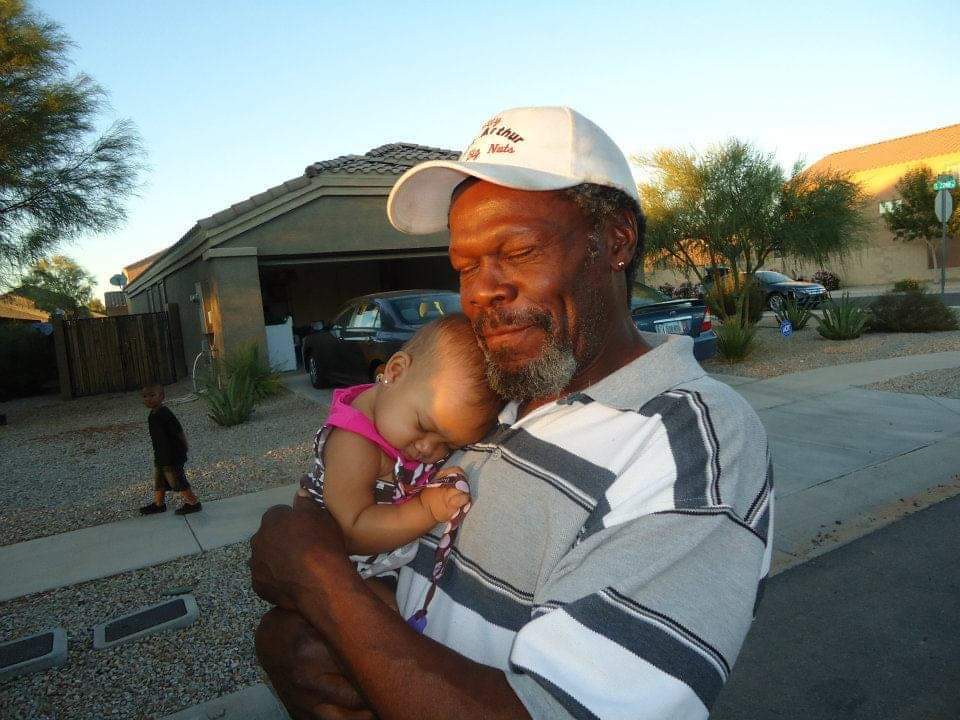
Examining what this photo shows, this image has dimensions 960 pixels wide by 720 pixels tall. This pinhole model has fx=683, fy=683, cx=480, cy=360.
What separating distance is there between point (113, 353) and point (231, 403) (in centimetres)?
757

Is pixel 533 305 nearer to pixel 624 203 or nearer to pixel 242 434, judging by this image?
pixel 624 203

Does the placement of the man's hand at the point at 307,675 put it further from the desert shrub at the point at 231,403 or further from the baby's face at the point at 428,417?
the desert shrub at the point at 231,403

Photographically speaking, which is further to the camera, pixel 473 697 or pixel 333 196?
pixel 333 196

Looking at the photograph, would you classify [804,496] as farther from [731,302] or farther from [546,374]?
[731,302]

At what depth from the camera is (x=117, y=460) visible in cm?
816

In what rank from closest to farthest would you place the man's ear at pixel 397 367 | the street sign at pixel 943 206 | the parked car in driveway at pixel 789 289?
the man's ear at pixel 397 367
the street sign at pixel 943 206
the parked car in driveway at pixel 789 289

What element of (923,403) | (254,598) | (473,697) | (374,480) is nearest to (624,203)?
(374,480)

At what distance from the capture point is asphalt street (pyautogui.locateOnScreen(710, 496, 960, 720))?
113 inches

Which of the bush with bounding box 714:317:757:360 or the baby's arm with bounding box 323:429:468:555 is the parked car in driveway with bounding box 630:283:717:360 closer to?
the bush with bounding box 714:317:757:360

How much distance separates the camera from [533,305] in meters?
1.61

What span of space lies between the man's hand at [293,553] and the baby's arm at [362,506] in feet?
0.35

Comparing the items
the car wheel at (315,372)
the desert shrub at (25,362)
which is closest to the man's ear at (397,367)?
the car wheel at (315,372)

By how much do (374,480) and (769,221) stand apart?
46.2ft

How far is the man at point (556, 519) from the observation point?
1059 millimetres
